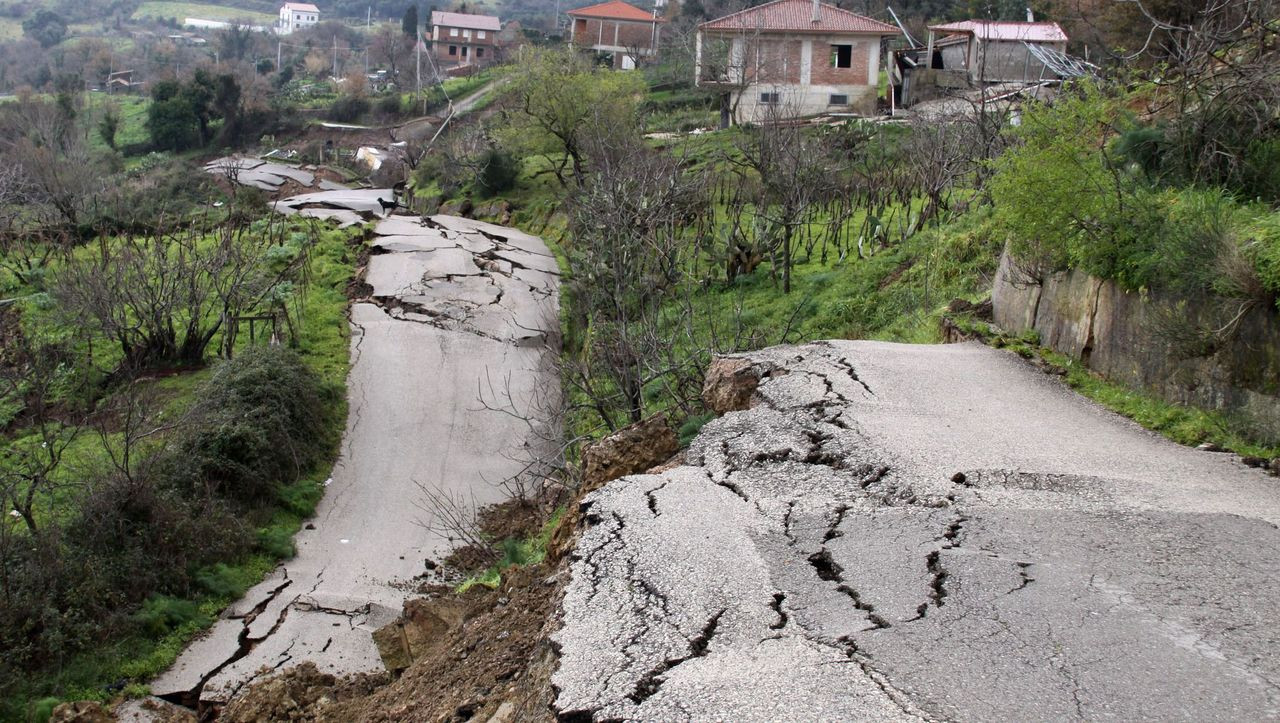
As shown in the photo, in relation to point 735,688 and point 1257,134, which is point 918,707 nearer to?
point 735,688

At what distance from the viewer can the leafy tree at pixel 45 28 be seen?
123 m

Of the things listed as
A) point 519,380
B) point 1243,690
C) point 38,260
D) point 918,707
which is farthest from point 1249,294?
point 38,260

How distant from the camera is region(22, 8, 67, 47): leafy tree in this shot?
404ft

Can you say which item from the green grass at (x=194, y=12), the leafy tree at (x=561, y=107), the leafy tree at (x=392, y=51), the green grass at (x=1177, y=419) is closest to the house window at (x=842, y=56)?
the leafy tree at (x=561, y=107)

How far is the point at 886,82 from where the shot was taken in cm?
4828

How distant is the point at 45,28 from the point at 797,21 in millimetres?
115668

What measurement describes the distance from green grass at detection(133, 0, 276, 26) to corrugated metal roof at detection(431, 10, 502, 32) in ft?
216

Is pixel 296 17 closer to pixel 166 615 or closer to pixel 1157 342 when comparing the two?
pixel 166 615

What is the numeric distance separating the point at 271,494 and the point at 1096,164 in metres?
11.5

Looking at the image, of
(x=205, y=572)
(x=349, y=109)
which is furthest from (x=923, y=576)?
(x=349, y=109)

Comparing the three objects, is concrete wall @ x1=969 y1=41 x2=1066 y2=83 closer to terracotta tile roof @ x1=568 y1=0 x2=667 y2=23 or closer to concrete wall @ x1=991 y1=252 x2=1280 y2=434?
concrete wall @ x1=991 y1=252 x2=1280 y2=434

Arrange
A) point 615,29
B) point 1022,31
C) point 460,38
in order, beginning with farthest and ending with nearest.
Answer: point 460,38
point 615,29
point 1022,31

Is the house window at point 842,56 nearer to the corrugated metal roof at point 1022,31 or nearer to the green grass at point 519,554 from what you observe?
the corrugated metal roof at point 1022,31

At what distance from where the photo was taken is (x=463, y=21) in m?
98.0
